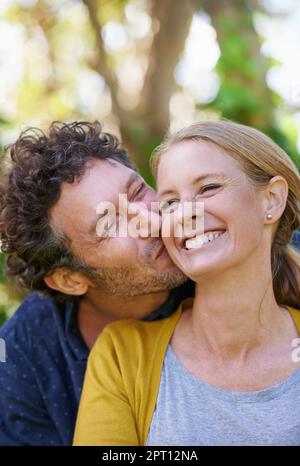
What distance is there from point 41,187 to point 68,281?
1.37 ft

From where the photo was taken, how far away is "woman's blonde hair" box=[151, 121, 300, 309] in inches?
84.0

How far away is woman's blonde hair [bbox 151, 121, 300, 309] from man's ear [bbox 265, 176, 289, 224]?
0.08 feet

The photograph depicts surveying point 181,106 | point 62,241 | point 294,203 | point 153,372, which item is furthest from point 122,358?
point 181,106

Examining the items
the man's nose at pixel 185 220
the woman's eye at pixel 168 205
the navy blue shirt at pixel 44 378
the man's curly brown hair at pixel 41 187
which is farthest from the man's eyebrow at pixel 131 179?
the navy blue shirt at pixel 44 378

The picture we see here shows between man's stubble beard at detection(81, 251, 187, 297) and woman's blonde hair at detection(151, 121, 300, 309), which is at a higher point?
woman's blonde hair at detection(151, 121, 300, 309)

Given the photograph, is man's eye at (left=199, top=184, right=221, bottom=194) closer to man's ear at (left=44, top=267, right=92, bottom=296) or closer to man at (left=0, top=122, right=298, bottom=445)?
man at (left=0, top=122, right=298, bottom=445)

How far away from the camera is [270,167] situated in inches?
85.4

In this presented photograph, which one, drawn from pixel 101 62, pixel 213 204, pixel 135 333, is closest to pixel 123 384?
pixel 135 333

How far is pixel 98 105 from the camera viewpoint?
281 inches

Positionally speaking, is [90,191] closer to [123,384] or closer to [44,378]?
[123,384]

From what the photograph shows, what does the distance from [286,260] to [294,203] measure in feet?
0.80

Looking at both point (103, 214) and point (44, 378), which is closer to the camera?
point (103, 214)

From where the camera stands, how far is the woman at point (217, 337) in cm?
205

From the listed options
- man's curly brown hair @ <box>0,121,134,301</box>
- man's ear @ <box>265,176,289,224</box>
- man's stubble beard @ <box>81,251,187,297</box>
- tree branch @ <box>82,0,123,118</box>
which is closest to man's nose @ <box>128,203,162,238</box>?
man's stubble beard @ <box>81,251,187,297</box>
